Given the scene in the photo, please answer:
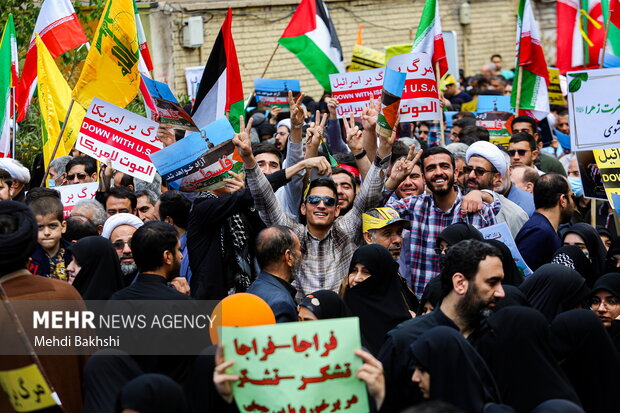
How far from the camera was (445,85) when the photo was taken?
17.4 meters

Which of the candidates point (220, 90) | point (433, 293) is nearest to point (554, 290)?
point (433, 293)

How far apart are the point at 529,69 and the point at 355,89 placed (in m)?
2.87

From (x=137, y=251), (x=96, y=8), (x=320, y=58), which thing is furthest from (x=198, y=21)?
(x=137, y=251)

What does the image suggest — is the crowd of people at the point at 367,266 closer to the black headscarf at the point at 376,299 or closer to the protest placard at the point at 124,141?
the black headscarf at the point at 376,299

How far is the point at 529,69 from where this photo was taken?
11992 millimetres

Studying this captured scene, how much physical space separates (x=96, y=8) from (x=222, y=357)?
33.6 ft

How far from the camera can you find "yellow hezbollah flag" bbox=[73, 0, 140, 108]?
8.69 metres

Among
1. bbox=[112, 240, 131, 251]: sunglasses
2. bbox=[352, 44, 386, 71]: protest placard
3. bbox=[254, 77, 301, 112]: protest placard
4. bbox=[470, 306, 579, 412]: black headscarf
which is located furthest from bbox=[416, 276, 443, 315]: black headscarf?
bbox=[254, 77, 301, 112]: protest placard

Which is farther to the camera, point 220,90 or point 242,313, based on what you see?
point 220,90

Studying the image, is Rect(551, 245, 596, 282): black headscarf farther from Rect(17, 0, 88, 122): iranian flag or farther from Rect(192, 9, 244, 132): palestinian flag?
Rect(17, 0, 88, 122): iranian flag

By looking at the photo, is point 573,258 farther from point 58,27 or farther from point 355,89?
point 58,27

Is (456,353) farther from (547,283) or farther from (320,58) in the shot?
(320,58)

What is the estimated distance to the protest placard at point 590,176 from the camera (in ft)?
26.9

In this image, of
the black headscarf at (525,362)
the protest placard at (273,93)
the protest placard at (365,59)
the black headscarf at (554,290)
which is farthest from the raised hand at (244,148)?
the protest placard at (273,93)
